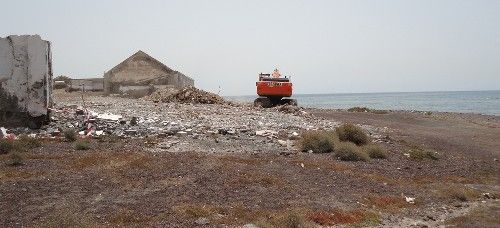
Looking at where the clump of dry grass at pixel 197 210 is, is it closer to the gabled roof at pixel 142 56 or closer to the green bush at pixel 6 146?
the green bush at pixel 6 146

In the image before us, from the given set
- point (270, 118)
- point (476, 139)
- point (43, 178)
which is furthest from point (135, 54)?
point (43, 178)

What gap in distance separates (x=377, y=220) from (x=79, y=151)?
26.7 feet

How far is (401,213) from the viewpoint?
876cm

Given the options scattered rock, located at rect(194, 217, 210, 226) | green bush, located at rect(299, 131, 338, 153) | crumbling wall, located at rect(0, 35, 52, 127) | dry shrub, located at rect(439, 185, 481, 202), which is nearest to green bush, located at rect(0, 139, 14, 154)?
crumbling wall, located at rect(0, 35, 52, 127)

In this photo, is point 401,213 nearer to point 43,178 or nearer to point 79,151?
point 43,178

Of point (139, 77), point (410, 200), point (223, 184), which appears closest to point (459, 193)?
point (410, 200)

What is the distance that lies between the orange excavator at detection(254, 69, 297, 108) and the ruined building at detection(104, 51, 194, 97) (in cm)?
1055

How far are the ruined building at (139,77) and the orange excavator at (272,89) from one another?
10545 mm

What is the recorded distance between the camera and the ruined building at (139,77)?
135ft

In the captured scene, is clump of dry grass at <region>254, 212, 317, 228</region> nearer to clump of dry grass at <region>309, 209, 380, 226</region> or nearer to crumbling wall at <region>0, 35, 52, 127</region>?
clump of dry grass at <region>309, 209, 380, 226</region>

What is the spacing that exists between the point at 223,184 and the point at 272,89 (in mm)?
23943

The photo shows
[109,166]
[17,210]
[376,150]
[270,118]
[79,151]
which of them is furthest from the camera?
[270,118]

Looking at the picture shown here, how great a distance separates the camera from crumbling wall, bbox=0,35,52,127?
15242 millimetres

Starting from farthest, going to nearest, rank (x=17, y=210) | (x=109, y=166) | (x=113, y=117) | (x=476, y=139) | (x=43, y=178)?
(x=476, y=139) < (x=113, y=117) < (x=109, y=166) < (x=43, y=178) < (x=17, y=210)
